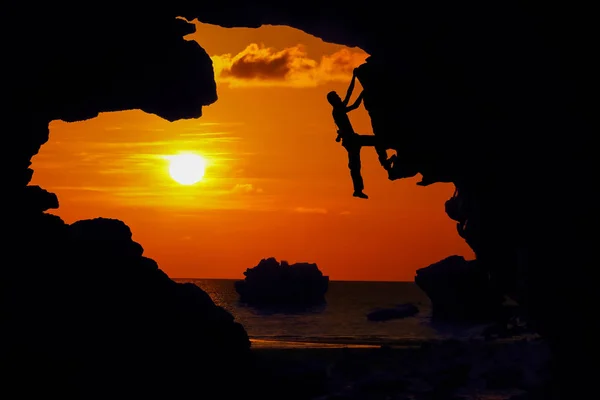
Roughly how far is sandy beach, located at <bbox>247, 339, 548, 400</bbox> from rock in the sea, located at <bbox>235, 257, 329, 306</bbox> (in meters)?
78.3

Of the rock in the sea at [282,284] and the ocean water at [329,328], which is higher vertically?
the rock in the sea at [282,284]

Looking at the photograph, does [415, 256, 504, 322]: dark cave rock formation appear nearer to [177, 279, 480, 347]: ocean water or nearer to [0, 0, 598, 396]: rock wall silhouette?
[177, 279, 480, 347]: ocean water

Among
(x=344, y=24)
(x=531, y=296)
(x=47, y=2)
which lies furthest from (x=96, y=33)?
(x=531, y=296)

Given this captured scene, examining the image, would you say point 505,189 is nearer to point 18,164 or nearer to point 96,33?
point 96,33

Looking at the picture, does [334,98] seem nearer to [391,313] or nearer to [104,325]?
[104,325]

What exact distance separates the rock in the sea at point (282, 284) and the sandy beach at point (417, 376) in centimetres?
7828

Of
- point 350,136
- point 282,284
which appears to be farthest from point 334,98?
point 282,284

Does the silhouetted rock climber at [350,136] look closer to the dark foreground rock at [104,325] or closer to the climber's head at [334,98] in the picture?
the climber's head at [334,98]

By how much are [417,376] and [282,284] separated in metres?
87.4

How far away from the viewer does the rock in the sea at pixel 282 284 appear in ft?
400

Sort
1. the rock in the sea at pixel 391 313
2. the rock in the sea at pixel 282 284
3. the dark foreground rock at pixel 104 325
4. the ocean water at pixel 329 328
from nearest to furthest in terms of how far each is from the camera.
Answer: the dark foreground rock at pixel 104 325 < the ocean water at pixel 329 328 < the rock in the sea at pixel 391 313 < the rock in the sea at pixel 282 284

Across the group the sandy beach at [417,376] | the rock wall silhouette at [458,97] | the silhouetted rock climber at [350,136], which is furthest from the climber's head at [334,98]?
the sandy beach at [417,376]

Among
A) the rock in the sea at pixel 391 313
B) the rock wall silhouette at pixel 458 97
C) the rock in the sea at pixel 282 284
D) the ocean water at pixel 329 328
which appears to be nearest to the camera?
the rock wall silhouette at pixel 458 97

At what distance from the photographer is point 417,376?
35.7 metres
